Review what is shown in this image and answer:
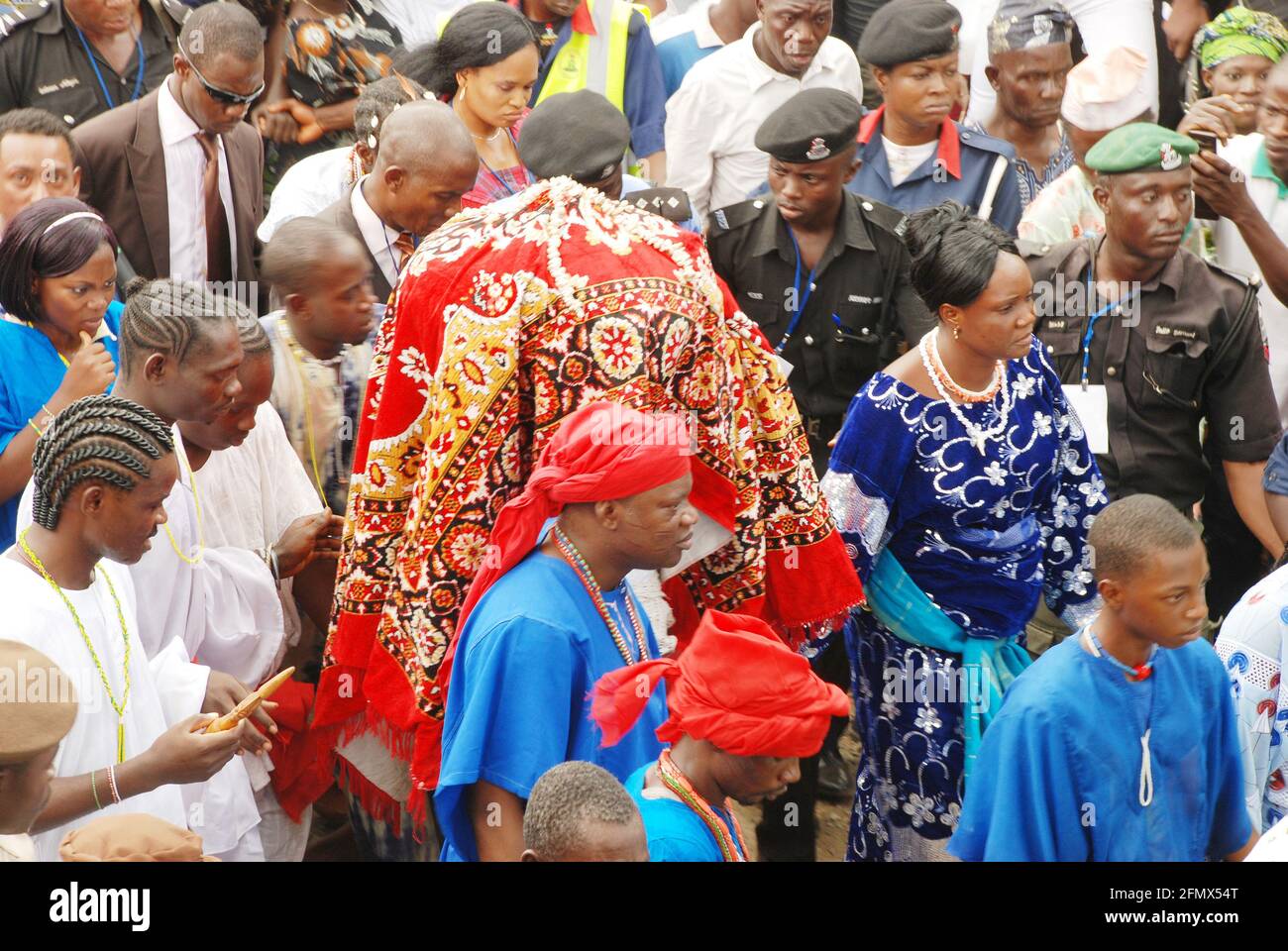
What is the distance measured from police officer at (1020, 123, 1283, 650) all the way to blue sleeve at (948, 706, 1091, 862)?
6.62 feet

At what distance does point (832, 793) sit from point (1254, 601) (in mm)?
2061

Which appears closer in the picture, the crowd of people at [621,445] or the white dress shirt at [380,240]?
the crowd of people at [621,445]

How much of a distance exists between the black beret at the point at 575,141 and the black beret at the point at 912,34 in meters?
1.80

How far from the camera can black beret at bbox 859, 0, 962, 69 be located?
6.45 meters

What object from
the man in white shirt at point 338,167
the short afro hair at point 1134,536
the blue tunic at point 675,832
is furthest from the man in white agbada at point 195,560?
the short afro hair at point 1134,536

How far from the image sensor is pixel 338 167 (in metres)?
6.12

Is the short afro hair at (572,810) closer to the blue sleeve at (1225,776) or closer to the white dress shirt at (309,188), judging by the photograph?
the blue sleeve at (1225,776)

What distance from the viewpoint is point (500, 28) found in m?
6.14

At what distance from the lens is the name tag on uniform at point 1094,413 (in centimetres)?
553

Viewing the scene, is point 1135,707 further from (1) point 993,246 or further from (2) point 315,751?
(2) point 315,751

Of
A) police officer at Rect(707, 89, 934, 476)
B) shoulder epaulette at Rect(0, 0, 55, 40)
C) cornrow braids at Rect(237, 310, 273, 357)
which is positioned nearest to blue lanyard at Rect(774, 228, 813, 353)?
police officer at Rect(707, 89, 934, 476)

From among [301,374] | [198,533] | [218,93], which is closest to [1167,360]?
[301,374]

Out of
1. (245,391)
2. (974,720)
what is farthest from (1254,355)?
(245,391)

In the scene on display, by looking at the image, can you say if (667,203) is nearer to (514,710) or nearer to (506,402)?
(506,402)
